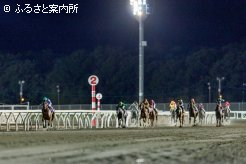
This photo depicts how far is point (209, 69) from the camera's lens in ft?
345

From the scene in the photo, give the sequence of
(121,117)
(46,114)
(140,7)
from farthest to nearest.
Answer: (140,7), (121,117), (46,114)

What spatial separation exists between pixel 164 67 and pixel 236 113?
150 feet

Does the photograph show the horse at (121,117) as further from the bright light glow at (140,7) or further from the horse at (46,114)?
the bright light glow at (140,7)

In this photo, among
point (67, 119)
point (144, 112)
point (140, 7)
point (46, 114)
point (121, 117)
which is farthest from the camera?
point (140, 7)

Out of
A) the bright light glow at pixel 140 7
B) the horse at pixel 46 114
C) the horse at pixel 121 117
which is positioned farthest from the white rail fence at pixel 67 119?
the bright light glow at pixel 140 7

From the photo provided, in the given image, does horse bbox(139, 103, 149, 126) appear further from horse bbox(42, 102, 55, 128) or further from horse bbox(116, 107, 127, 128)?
horse bbox(42, 102, 55, 128)

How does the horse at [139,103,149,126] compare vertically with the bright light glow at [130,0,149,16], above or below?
below

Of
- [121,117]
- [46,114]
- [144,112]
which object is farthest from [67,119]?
[144,112]

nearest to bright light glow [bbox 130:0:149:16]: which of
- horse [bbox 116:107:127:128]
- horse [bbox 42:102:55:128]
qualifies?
horse [bbox 116:107:127:128]

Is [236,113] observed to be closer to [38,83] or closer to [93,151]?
[93,151]

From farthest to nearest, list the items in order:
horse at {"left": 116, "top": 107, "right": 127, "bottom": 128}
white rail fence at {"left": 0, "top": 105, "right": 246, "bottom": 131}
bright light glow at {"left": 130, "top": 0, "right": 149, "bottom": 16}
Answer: bright light glow at {"left": 130, "top": 0, "right": 149, "bottom": 16} < horse at {"left": 116, "top": 107, "right": 127, "bottom": 128} < white rail fence at {"left": 0, "top": 105, "right": 246, "bottom": 131}

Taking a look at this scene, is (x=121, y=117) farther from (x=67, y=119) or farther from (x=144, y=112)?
(x=67, y=119)

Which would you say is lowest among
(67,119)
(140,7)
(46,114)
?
(67,119)

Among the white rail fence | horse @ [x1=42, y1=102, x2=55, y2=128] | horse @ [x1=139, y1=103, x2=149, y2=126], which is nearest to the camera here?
horse @ [x1=42, y1=102, x2=55, y2=128]
